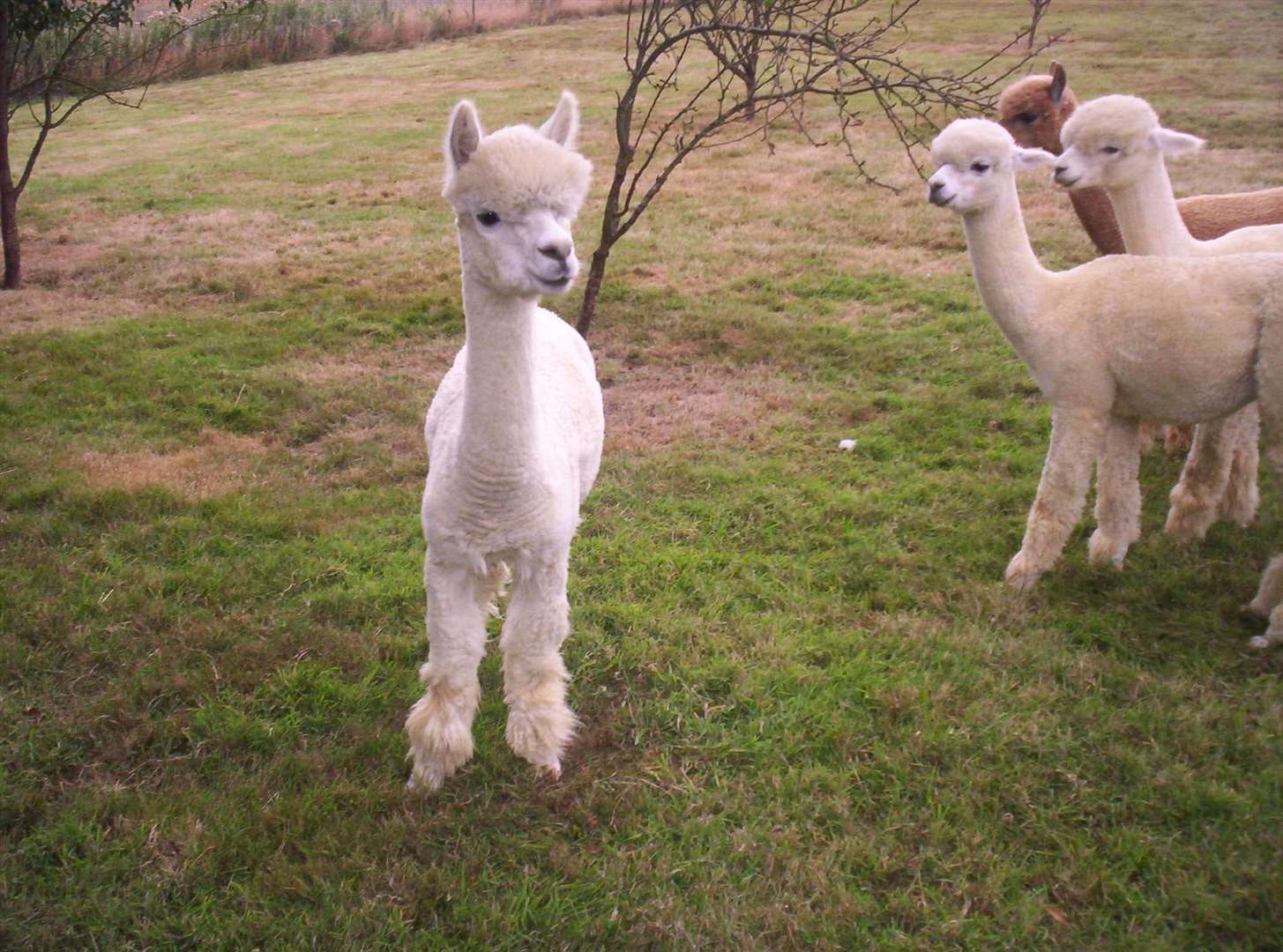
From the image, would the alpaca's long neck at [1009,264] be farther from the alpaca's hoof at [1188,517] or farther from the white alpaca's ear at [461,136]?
the white alpaca's ear at [461,136]

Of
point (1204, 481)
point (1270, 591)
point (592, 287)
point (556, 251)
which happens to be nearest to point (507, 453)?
point (556, 251)

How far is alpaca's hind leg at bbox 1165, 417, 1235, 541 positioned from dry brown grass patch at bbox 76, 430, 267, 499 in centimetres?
464

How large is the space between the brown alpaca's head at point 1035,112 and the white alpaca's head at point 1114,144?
1365mm

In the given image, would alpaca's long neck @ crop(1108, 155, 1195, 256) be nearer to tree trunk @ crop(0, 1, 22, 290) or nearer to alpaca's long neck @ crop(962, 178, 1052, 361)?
alpaca's long neck @ crop(962, 178, 1052, 361)

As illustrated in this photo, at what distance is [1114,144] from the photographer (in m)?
3.85

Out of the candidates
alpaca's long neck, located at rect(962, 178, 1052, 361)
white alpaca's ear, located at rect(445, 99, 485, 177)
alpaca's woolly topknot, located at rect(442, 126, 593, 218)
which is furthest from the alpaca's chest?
alpaca's long neck, located at rect(962, 178, 1052, 361)

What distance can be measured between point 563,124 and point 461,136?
39 cm

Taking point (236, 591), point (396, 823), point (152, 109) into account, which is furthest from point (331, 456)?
point (152, 109)

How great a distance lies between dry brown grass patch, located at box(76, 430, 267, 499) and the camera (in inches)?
187

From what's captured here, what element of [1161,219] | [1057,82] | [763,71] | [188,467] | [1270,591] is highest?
[763,71]

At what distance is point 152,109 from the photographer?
58.4ft

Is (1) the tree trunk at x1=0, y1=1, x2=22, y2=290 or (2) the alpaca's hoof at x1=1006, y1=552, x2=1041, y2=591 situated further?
(1) the tree trunk at x1=0, y1=1, x2=22, y2=290

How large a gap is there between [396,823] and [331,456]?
2.86 metres

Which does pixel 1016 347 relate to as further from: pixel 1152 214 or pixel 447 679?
pixel 447 679
